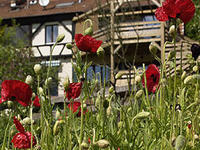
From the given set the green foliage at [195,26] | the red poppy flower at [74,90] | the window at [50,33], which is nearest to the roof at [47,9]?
the window at [50,33]

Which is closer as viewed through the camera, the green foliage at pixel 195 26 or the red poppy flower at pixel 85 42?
the red poppy flower at pixel 85 42

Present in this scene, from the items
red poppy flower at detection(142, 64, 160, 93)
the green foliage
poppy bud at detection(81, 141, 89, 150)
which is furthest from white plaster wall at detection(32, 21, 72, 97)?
poppy bud at detection(81, 141, 89, 150)

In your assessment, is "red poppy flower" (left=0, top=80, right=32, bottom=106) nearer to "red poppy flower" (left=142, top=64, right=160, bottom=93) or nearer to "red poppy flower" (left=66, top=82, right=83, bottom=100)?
"red poppy flower" (left=66, top=82, right=83, bottom=100)

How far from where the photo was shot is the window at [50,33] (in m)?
15.8

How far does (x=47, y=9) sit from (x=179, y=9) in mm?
15284

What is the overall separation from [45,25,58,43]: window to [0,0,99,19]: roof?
0.65 m

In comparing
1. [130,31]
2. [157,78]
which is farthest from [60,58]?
[157,78]

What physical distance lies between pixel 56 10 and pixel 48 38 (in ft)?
4.11

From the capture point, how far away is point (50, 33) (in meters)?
15.8

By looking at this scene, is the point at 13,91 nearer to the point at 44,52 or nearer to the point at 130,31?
the point at 130,31

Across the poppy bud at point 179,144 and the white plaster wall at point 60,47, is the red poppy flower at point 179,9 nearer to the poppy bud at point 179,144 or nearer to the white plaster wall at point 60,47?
the poppy bud at point 179,144

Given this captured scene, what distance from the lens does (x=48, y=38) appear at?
15836mm

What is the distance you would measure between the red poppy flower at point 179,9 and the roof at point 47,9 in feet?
44.6

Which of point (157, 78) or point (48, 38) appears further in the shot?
point (48, 38)
